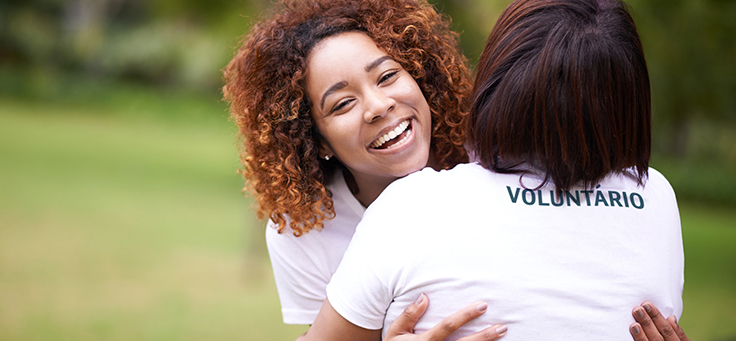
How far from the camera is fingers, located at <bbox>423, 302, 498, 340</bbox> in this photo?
4.97 ft

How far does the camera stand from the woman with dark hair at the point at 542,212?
Answer: 4.95 feet

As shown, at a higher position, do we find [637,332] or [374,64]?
[374,64]

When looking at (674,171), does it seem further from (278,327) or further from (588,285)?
(588,285)

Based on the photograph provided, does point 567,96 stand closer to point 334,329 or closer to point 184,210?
point 334,329

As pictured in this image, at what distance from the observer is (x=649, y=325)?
5.17 feet

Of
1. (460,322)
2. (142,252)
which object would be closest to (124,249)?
(142,252)

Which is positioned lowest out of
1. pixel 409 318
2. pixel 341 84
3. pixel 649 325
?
pixel 649 325

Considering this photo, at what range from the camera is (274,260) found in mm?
2377

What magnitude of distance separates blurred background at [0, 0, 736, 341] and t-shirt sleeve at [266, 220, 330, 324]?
34.7 inches

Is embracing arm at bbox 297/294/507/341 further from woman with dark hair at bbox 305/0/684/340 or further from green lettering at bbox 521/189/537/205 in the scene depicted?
green lettering at bbox 521/189/537/205

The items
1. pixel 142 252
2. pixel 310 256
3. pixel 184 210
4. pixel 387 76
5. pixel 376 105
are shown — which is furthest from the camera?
pixel 184 210

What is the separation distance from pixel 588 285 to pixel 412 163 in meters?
0.82

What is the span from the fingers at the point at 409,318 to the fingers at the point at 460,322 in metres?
0.06

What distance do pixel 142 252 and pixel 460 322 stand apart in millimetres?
8691
